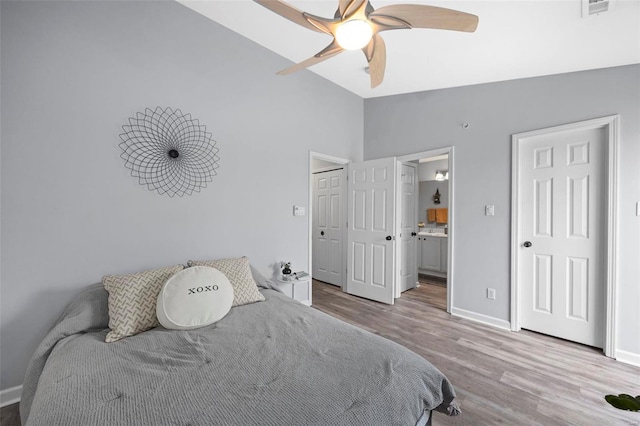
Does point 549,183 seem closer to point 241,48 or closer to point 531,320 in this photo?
point 531,320

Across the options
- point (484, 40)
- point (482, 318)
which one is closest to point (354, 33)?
point (484, 40)

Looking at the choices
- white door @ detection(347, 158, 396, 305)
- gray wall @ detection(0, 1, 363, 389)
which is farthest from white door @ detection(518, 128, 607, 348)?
gray wall @ detection(0, 1, 363, 389)

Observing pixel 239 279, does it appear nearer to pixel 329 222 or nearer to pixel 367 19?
pixel 367 19

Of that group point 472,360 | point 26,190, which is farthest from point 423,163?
point 26,190

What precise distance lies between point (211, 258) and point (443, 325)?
259cm

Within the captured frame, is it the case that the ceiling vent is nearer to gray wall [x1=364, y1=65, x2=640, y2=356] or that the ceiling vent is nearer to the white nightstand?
gray wall [x1=364, y1=65, x2=640, y2=356]

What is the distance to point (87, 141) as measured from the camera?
1.90m

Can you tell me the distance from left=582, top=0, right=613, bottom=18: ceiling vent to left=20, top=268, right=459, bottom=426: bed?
2.51m

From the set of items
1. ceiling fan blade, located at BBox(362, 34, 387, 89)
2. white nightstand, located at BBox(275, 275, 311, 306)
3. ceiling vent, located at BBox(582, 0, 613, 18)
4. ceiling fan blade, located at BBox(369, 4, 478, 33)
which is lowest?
white nightstand, located at BBox(275, 275, 311, 306)

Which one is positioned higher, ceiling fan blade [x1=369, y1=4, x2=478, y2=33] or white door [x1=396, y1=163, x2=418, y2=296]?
ceiling fan blade [x1=369, y1=4, x2=478, y2=33]

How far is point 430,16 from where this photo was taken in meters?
1.34

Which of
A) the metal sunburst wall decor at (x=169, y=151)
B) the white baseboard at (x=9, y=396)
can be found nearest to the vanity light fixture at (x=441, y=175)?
the metal sunburst wall decor at (x=169, y=151)

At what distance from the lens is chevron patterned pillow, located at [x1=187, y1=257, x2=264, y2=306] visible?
209cm

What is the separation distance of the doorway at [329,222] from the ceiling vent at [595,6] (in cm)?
281
